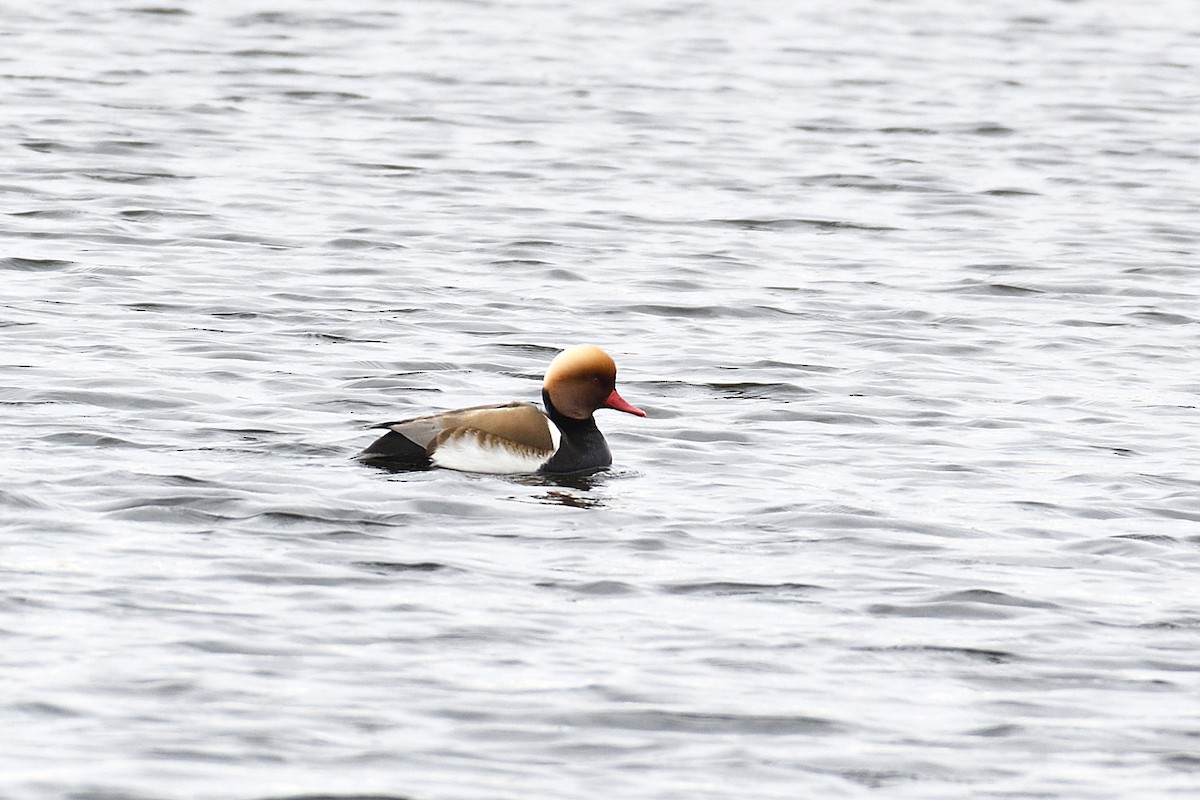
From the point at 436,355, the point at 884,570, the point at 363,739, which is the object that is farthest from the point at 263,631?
the point at 436,355

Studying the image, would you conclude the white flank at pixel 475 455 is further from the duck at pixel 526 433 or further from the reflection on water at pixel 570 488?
the reflection on water at pixel 570 488

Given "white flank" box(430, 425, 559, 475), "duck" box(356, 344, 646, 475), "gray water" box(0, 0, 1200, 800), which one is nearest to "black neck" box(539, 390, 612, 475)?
"duck" box(356, 344, 646, 475)

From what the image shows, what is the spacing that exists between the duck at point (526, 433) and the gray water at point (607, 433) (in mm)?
131

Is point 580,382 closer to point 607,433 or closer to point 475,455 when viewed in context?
point 475,455

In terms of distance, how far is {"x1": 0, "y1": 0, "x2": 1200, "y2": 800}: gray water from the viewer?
7914 mm

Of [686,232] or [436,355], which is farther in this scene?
[686,232]

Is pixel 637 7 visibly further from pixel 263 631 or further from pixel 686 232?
pixel 263 631

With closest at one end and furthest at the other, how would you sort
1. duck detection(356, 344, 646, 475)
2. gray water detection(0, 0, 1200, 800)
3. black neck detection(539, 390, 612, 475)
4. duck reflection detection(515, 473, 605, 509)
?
gray water detection(0, 0, 1200, 800) < duck reflection detection(515, 473, 605, 509) < duck detection(356, 344, 646, 475) < black neck detection(539, 390, 612, 475)

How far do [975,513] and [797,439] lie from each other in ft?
6.04

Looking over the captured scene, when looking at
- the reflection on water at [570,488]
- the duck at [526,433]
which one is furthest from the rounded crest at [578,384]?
the reflection on water at [570,488]

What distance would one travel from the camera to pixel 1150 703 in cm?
841

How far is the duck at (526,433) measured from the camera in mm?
11289

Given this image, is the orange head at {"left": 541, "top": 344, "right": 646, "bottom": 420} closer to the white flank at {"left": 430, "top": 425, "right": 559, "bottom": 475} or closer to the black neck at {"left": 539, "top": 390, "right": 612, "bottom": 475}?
the black neck at {"left": 539, "top": 390, "right": 612, "bottom": 475}

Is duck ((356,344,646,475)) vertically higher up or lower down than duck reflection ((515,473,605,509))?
higher up
